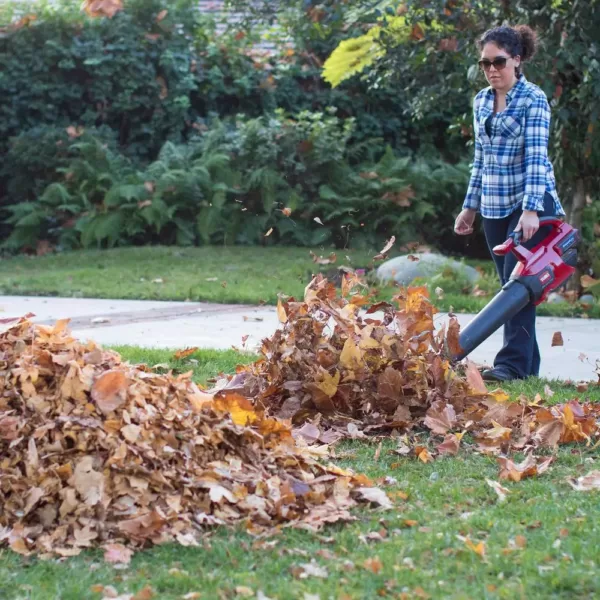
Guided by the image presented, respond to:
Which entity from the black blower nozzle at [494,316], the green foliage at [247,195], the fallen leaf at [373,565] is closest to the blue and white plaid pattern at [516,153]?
the black blower nozzle at [494,316]

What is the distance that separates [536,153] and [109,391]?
9.06 ft

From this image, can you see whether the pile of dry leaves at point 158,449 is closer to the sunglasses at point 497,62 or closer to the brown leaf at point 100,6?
the brown leaf at point 100,6

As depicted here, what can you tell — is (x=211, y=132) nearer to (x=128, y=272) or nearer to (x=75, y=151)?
(x=75, y=151)

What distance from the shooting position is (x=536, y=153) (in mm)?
5344

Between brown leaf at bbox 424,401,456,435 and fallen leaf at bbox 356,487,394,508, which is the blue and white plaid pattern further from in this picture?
fallen leaf at bbox 356,487,394,508

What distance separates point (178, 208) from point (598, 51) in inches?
243

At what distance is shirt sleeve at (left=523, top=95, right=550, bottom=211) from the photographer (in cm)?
527

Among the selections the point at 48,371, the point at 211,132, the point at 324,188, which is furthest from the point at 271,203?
the point at 48,371

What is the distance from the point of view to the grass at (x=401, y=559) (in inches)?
111

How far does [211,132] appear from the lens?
1390cm

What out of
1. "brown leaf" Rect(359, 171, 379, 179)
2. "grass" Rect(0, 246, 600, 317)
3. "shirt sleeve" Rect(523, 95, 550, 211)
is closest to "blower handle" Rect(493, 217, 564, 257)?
"shirt sleeve" Rect(523, 95, 550, 211)

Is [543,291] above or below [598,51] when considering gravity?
below

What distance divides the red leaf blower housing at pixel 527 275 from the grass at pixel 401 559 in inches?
60.7

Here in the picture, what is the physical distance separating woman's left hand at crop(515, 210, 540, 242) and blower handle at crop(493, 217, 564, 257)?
0.06 m
